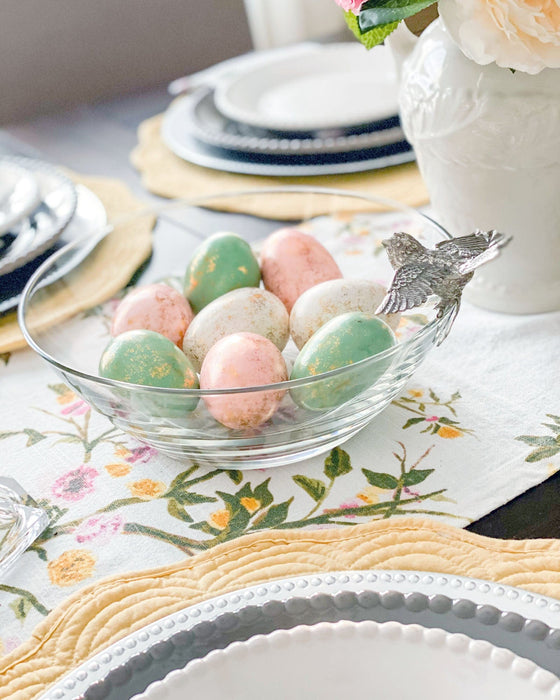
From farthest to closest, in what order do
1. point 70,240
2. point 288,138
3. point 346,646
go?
point 288,138 < point 70,240 < point 346,646

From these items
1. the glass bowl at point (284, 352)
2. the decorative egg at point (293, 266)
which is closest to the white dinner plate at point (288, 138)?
the glass bowl at point (284, 352)

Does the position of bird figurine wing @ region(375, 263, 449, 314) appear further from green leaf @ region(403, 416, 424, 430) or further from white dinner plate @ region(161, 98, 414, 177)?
white dinner plate @ region(161, 98, 414, 177)

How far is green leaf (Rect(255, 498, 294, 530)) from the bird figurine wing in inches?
5.1

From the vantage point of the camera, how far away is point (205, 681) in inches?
12.6

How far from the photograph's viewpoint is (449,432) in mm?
563

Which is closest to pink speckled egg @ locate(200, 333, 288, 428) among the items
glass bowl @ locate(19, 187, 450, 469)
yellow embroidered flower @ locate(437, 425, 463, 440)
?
glass bowl @ locate(19, 187, 450, 469)

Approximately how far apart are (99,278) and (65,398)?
6.4 inches

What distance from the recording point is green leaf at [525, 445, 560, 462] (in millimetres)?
526

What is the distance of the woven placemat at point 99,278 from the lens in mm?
724

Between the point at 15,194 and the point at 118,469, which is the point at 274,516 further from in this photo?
the point at 15,194

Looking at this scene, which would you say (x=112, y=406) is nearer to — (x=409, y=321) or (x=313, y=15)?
(x=409, y=321)

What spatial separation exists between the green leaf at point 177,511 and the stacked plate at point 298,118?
52 centimetres

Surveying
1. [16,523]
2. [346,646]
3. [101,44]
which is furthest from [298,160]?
[101,44]

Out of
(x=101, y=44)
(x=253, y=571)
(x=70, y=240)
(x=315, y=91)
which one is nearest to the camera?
(x=253, y=571)
